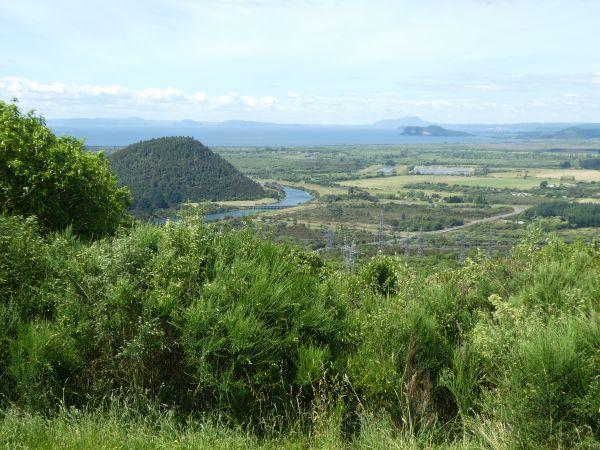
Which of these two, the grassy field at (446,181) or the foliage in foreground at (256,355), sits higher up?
the foliage in foreground at (256,355)

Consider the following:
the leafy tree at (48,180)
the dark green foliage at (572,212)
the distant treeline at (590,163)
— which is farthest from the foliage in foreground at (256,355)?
the distant treeline at (590,163)

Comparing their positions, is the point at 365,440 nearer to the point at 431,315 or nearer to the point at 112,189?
the point at 431,315

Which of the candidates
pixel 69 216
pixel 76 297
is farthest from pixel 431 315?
pixel 69 216

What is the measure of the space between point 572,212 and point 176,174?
50121mm

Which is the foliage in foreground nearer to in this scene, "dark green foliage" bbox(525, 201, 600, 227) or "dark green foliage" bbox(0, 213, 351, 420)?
"dark green foliage" bbox(0, 213, 351, 420)

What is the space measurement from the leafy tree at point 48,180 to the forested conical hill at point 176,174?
1753 inches

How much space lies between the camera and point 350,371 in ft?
18.9

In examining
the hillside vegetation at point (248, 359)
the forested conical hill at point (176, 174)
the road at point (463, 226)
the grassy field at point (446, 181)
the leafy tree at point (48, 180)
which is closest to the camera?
the hillside vegetation at point (248, 359)

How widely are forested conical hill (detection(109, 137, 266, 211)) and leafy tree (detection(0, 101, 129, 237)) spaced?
146 feet

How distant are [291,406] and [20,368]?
2.68 metres

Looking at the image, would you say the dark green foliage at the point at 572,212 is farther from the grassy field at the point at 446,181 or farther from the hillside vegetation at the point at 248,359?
the hillside vegetation at the point at 248,359

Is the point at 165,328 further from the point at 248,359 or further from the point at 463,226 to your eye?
the point at 463,226

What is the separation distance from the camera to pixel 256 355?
5.44 meters

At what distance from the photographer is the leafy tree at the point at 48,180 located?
10.9m
